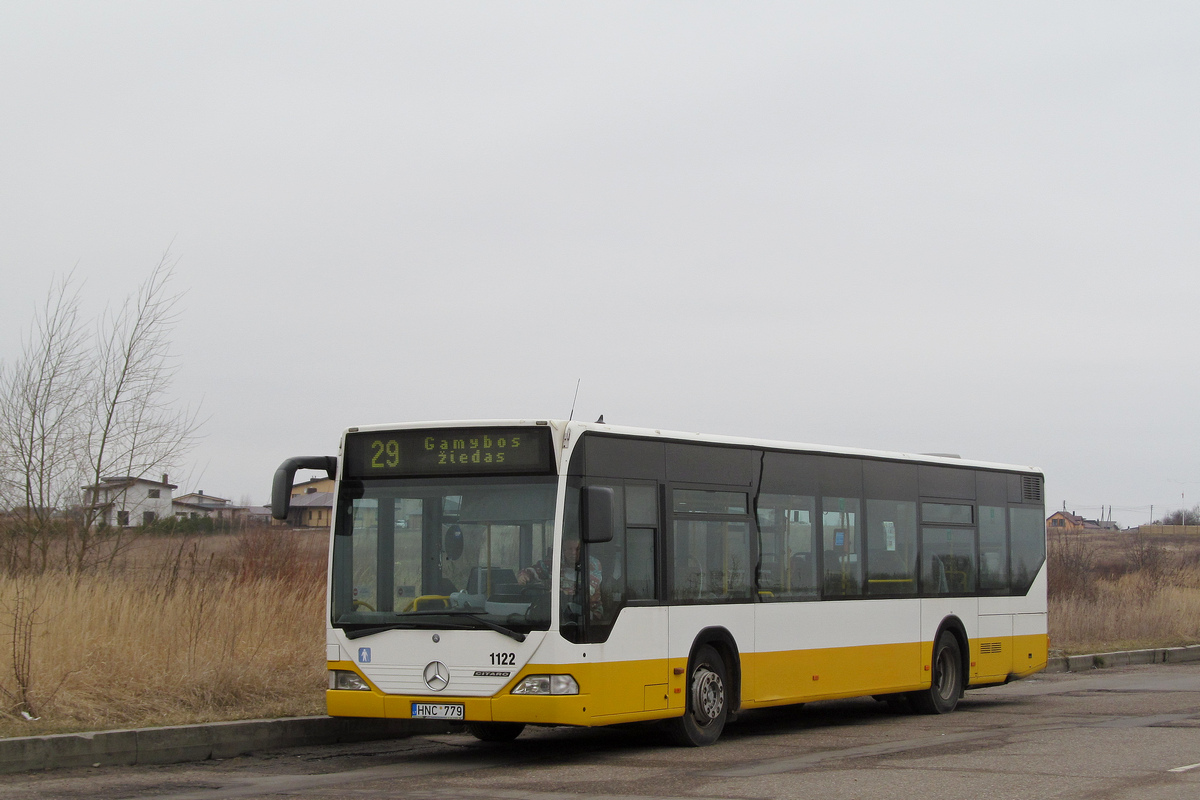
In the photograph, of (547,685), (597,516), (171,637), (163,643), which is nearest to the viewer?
(547,685)

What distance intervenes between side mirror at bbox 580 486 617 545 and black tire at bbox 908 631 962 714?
627cm

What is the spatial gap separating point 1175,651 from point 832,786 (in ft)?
58.3

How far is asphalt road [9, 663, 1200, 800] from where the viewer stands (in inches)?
348

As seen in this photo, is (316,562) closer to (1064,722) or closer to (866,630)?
(866,630)

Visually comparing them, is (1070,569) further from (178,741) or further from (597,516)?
(178,741)

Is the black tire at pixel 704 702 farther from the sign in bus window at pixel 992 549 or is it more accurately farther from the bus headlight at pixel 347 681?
the sign in bus window at pixel 992 549

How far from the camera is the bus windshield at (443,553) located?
33.9 feet

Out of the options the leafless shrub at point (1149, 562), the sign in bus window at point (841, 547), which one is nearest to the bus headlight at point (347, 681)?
the sign in bus window at point (841, 547)

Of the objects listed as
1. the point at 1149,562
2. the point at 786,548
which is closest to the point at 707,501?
the point at 786,548

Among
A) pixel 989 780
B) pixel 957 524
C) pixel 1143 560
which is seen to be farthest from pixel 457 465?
pixel 1143 560

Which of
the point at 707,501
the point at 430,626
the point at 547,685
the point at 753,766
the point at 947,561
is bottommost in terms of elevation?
the point at 753,766

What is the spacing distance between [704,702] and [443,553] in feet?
9.26

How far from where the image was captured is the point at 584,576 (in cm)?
1034

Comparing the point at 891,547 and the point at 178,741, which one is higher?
the point at 891,547
